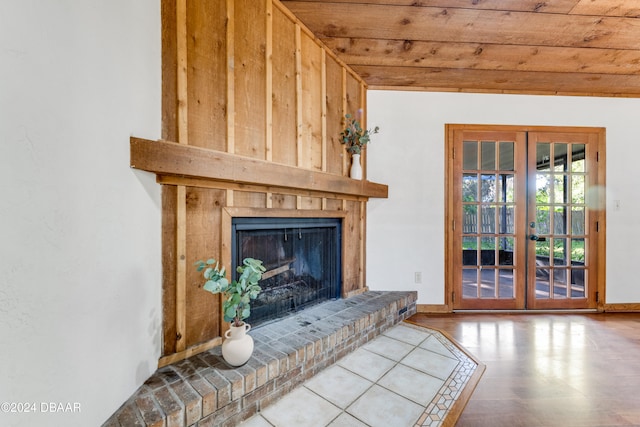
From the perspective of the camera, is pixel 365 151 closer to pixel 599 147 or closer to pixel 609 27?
pixel 609 27

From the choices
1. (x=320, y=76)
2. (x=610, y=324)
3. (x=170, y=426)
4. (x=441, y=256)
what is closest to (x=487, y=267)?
(x=441, y=256)

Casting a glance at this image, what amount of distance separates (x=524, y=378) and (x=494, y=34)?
2.54m

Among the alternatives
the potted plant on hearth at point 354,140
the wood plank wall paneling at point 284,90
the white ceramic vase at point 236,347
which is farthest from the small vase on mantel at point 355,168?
the white ceramic vase at point 236,347

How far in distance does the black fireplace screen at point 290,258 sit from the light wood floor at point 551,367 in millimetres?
1101

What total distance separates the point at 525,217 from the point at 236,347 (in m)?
3.10

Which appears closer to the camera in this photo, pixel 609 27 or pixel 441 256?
pixel 609 27

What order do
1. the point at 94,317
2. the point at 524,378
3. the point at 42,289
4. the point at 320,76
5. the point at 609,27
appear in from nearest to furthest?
the point at 42,289
the point at 94,317
the point at 524,378
the point at 609,27
the point at 320,76

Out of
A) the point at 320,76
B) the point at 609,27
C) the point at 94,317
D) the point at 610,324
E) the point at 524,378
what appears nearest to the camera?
the point at 94,317

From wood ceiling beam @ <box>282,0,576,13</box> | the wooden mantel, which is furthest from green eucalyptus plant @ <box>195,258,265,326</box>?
wood ceiling beam @ <box>282,0,576,13</box>

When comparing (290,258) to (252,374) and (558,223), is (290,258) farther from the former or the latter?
(558,223)

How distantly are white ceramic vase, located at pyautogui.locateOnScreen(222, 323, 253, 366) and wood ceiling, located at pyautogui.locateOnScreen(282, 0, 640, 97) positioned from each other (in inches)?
86.3

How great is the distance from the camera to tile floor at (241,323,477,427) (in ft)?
4.32

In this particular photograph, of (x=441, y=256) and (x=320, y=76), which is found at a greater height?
(x=320, y=76)

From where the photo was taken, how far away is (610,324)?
254 cm
